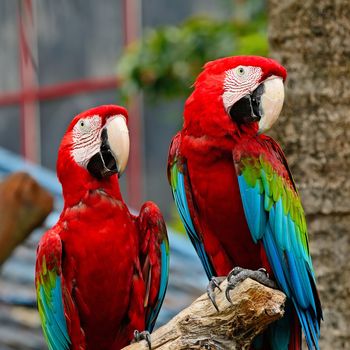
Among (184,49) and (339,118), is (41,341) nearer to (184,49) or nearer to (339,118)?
(339,118)

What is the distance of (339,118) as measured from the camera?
320 centimetres

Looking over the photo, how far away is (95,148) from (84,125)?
7cm

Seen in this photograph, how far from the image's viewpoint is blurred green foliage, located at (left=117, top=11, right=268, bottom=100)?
20.2ft

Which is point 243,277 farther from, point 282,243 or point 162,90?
point 162,90

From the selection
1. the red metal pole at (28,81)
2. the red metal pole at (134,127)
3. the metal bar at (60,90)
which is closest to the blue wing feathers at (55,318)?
the red metal pole at (134,127)

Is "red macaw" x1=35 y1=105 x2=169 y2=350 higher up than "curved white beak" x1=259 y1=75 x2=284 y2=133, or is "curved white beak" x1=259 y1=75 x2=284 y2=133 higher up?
"curved white beak" x1=259 y1=75 x2=284 y2=133

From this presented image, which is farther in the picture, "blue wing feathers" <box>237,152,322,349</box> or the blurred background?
the blurred background

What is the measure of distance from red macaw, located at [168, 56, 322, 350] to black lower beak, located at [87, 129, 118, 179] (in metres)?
0.17

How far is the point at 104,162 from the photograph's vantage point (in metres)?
2.67

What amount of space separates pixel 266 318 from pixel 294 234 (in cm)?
31

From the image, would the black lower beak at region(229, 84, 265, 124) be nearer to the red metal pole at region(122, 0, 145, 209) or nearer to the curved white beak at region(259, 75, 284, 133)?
the curved white beak at region(259, 75, 284, 133)

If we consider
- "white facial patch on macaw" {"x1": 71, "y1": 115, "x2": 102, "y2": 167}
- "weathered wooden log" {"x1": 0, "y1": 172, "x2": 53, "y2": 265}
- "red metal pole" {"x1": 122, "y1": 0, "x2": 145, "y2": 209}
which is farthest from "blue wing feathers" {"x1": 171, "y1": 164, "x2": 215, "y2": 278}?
"red metal pole" {"x1": 122, "y1": 0, "x2": 145, "y2": 209}

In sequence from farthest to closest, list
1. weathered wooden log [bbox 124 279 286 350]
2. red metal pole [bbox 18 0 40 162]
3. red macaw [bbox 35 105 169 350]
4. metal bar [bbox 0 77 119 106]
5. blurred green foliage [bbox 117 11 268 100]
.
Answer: red metal pole [bbox 18 0 40 162]
metal bar [bbox 0 77 119 106]
blurred green foliage [bbox 117 11 268 100]
red macaw [bbox 35 105 169 350]
weathered wooden log [bbox 124 279 286 350]

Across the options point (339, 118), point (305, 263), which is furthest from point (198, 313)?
point (339, 118)
